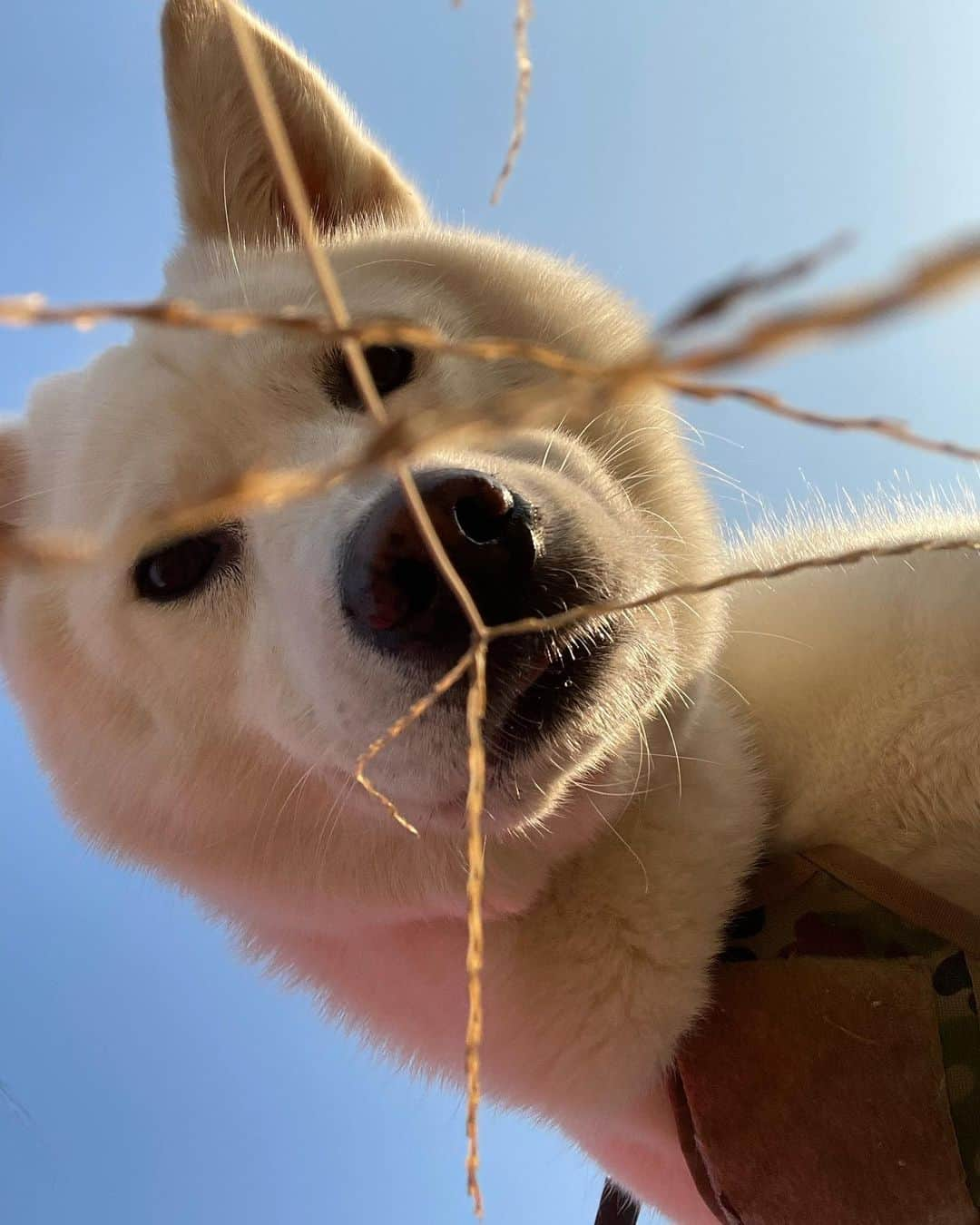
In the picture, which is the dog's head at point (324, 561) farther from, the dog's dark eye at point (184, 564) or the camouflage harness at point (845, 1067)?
the camouflage harness at point (845, 1067)

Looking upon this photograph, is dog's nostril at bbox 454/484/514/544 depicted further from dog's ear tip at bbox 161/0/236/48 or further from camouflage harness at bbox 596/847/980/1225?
dog's ear tip at bbox 161/0/236/48

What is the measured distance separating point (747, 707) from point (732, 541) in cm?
35

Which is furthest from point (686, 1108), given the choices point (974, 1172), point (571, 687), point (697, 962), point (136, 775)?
point (136, 775)

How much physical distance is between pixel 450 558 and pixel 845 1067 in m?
0.77

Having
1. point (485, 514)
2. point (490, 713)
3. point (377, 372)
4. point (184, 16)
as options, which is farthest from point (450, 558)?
point (184, 16)

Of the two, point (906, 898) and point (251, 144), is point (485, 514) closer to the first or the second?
point (906, 898)

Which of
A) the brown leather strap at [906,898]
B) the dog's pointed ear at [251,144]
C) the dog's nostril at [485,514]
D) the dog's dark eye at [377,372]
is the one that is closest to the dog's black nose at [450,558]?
the dog's nostril at [485,514]

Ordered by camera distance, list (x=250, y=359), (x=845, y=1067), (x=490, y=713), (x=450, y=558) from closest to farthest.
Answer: (x=450, y=558)
(x=490, y=713)
(x=845, y=1067)
(x=250, y=359)

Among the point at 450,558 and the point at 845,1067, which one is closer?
the point at 450,558

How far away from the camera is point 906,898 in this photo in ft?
3.46

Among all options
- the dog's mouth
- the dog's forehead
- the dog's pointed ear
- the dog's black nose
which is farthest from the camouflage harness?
the dog's pointed ear

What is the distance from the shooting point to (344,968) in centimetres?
129

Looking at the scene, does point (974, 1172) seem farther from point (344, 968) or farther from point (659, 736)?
point (344, 968)

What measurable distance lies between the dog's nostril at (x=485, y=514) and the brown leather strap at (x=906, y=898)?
0.64 metres
